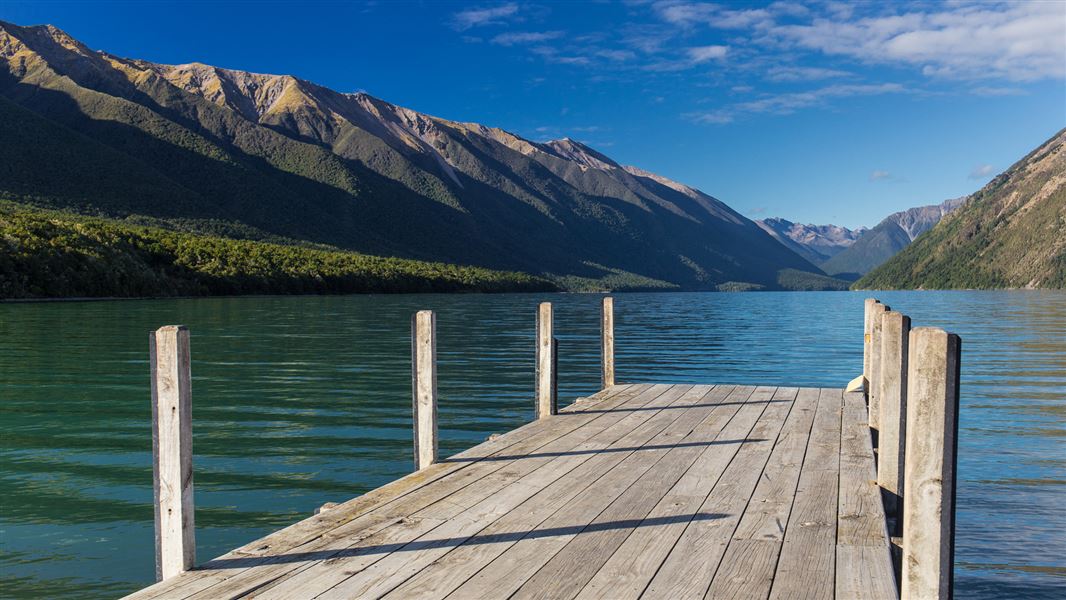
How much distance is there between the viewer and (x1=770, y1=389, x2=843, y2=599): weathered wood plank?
4.44m

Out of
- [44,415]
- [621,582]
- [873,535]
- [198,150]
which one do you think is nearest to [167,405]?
[621,582]

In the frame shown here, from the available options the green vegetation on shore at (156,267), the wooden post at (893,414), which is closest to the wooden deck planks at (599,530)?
the wooden post at (893,414)

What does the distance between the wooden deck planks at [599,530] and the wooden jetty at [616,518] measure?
17 mm

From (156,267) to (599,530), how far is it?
83.0 m

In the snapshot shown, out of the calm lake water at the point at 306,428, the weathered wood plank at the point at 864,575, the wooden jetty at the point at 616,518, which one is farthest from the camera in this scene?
the calm lake water at the point at 306,428

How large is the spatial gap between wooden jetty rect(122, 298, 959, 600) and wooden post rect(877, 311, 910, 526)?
0.6 inches

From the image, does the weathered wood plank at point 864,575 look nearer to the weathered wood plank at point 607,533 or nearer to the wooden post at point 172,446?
the weathered wood plank at point 607,533

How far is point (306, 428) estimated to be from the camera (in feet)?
44.2

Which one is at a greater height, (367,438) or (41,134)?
(41,134)

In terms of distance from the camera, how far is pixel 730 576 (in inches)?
180

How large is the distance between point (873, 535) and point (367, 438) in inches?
346

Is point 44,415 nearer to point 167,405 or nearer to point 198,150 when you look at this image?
point 167,405

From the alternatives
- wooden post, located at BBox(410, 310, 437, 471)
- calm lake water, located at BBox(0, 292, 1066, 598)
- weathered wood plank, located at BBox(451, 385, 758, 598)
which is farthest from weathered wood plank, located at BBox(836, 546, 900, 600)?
wooden post, located at BBox(410, 310, 437, 471)

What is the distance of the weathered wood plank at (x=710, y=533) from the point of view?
445 centimetres
